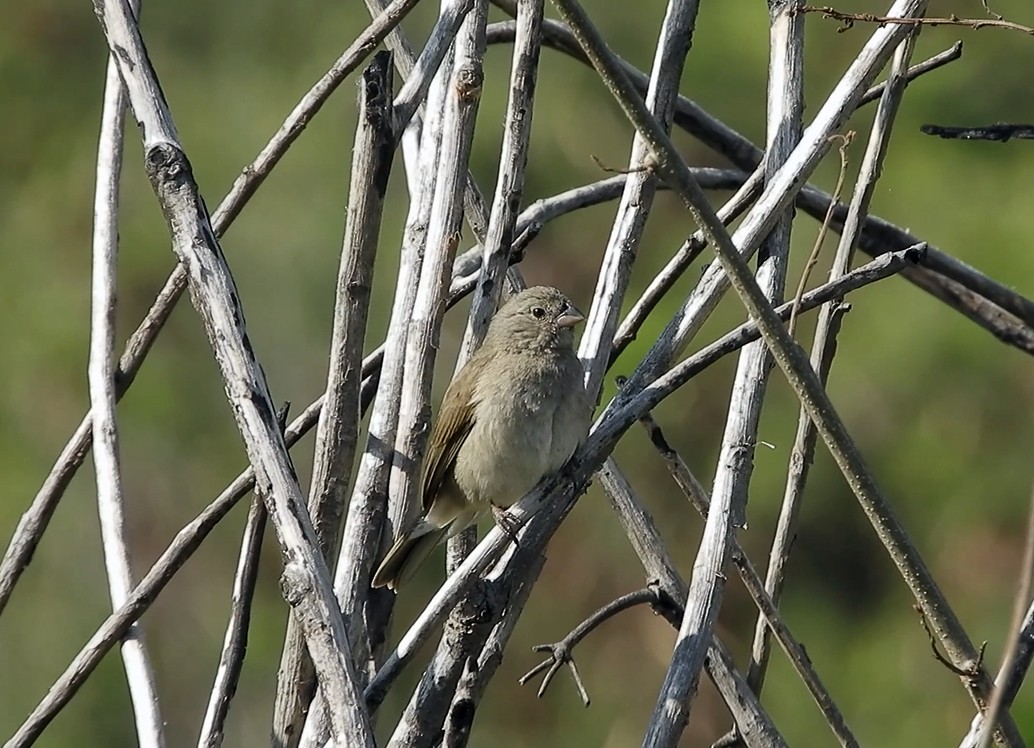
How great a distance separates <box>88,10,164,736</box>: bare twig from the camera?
290cm

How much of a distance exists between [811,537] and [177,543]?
5972 millimetres

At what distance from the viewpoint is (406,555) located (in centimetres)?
378

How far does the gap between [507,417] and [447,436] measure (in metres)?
0.33

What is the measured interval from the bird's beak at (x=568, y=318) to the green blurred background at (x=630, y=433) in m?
2.68

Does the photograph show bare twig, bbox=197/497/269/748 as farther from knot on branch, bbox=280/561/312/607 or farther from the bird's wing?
the bird's wing

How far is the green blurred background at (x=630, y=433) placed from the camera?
7746 millimetres

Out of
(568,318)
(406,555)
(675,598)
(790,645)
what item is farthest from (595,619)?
(568,318)

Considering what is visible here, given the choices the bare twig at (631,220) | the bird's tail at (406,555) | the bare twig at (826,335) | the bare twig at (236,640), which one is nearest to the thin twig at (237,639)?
the bare twig at (236,640)

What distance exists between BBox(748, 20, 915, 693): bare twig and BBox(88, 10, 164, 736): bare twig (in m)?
1.31

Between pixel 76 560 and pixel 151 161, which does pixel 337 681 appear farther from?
pixel 76 560

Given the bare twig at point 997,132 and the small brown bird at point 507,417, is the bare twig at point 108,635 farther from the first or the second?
the bare twig at point 997,132

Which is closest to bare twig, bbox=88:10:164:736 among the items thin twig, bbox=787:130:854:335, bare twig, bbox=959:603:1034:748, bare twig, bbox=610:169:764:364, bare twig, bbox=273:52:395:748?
bare twig, bbox=273:52:395:748

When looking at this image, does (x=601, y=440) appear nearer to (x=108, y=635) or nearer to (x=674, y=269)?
(x=674, y=269)

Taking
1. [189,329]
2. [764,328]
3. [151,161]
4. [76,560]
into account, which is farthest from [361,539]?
[189,329]
